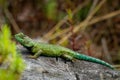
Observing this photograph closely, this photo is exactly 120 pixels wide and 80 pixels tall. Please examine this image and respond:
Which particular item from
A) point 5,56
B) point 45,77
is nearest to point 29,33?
point 45,77

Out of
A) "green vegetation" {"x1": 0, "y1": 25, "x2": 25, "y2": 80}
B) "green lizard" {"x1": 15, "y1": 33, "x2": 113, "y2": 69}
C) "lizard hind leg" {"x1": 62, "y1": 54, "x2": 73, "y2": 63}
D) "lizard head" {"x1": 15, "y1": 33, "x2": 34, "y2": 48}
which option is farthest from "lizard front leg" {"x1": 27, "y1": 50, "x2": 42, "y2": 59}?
"green vegetation" {"x1": 0, "y1": 25, "x2": 25, "y2": 80}

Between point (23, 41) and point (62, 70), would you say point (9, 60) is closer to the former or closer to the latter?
point (62, 70)

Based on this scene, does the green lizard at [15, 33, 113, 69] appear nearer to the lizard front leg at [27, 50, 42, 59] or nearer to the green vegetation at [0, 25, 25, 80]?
the lizard front leg at [27, 50, 42, 59]

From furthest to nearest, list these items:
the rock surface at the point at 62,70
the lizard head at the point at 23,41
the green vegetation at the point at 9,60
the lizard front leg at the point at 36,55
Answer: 1. the lizard head at the point at 23,41
2. the lizard front leg at the point at 36,55
3. the rock surface at the point at 62,70
4. the green vegetation at the point at 9,60

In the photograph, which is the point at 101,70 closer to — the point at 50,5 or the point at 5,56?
the point at 5,56

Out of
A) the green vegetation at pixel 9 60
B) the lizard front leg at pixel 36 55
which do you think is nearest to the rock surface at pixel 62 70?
the lizard front leg at pixel 36 55

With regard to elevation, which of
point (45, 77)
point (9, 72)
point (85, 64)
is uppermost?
point (85, 64)

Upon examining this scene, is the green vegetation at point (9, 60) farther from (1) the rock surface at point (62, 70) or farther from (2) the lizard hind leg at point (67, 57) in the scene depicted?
(2) the lizard hind leg at point (67, 57)

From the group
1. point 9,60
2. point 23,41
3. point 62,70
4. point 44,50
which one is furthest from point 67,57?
point 9,60

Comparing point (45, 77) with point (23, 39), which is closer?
point (45, 77)
